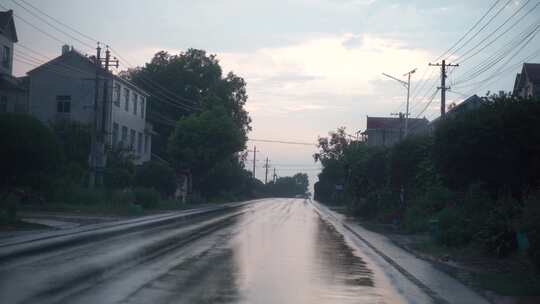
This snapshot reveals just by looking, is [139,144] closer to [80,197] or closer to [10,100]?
[10,100]

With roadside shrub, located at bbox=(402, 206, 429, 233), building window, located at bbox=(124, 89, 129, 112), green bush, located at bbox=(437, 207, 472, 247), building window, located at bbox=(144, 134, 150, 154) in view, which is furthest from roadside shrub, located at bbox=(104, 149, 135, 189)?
green bush, located at bbox=(437, 207, 472, 247)

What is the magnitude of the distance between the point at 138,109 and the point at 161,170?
1421cm

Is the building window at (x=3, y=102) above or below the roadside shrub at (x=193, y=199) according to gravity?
above

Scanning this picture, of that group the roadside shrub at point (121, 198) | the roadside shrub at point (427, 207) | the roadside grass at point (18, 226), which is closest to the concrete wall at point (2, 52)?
the roadside shrub at point (121, 198)

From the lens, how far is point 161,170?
5541 centimetres

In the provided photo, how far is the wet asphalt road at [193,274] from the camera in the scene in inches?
440

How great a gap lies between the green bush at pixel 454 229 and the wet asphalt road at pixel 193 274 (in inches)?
123

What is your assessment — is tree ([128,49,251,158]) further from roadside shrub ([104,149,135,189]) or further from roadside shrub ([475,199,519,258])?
roadside shrub ([475,199,519,258])

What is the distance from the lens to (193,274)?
1394 centimetres

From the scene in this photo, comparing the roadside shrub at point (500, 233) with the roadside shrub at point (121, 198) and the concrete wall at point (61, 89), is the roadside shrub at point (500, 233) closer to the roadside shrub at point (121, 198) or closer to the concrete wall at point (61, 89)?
the roadside shrub at point (121, 198)

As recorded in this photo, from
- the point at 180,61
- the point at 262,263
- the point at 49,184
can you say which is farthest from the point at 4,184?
the point at 180,61

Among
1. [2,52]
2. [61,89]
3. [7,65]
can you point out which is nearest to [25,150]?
[2,52]

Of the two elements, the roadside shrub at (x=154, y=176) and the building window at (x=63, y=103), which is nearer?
the roadside shrub at (x=154, y=176)

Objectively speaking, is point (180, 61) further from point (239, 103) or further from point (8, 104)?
point (8, 104)
